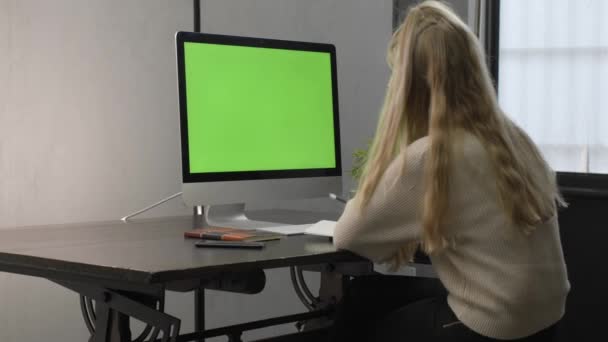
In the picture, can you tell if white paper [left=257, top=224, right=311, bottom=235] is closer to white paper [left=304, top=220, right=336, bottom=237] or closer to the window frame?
white paper [left=304, top=220, right=336, bottom=237]

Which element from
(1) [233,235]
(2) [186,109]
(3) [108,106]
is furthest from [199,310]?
(1) [233,235]

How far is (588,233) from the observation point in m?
2.83

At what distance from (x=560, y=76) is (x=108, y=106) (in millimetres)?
1565

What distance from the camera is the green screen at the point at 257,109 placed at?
2.18m

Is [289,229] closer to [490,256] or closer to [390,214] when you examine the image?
[390,214]

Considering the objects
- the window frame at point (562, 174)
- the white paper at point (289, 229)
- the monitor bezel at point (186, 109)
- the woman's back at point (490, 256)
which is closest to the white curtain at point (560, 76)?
the window frame at point (562, 174)

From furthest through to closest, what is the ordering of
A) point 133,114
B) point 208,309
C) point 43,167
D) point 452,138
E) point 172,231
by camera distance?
point 208,309
point 133,114
point 43,167
point 172,231
point 452,138

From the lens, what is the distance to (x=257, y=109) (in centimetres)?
230

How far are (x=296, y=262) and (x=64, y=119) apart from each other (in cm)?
135

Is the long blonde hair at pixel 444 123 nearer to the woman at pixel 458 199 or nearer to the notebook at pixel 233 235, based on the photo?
the woman at pixel 458 199

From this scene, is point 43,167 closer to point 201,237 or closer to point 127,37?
point 127,37

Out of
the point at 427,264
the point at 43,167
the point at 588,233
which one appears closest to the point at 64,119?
the point at 43,167

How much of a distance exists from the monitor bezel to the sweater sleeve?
1.87 feet

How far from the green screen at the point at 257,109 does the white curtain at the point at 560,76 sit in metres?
0.89
